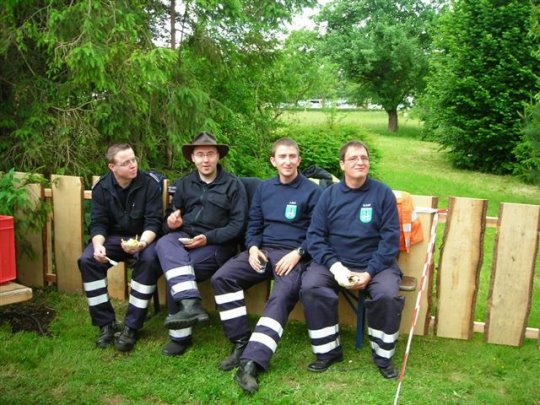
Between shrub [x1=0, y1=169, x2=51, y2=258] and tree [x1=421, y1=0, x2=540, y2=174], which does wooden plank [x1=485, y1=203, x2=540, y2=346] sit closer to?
shrub [x1=0, y1=169, x2=51, y2=258]

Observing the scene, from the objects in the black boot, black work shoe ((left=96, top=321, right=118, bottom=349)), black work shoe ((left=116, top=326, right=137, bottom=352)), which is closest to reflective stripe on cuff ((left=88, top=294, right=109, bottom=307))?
black work shoe ((left=96, top=321, right=118, bottom=349))

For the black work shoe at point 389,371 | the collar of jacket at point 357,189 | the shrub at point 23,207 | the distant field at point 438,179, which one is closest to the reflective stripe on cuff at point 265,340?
the black work shoe at point 389,371

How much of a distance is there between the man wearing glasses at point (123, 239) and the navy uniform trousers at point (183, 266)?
0.18 meters

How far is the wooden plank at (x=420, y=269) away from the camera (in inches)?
183

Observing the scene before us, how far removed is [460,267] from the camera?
15.2ft

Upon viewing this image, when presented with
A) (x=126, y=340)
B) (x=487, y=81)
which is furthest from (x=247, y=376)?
(x=487, y=81)

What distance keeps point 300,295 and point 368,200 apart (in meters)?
0.89

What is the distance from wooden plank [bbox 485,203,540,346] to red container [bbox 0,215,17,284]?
12.4ft

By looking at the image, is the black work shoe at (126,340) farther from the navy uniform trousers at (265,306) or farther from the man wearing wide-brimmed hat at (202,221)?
the navy uniform trousers at (265,306)

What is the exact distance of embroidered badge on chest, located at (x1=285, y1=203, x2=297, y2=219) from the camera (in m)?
4.62

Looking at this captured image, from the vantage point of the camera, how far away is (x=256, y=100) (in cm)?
1080

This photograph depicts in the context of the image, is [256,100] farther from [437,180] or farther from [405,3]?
[405,3]

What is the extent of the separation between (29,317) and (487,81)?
12920 millimetres

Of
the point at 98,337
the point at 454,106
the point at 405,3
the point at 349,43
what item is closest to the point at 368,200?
the point at 98,337
